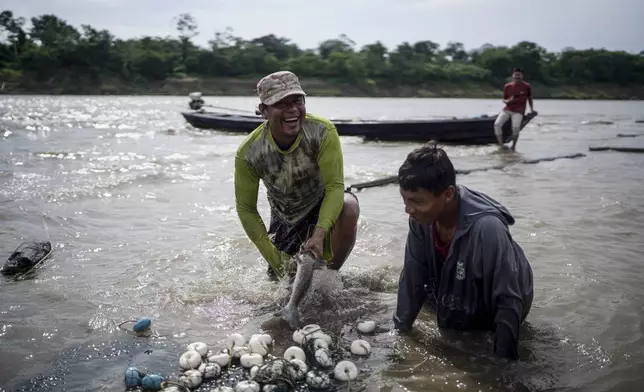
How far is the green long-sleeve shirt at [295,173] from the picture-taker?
13.6 feet

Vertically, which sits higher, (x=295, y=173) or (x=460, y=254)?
(x=295, y=173)

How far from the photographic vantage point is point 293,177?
4285mm

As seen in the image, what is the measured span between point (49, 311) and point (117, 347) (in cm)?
99

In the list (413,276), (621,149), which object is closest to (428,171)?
(413,276)

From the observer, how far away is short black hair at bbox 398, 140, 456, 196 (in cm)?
297

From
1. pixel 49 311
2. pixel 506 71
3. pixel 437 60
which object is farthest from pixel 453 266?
pixel 437 60

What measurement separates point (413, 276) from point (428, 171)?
2.82ft

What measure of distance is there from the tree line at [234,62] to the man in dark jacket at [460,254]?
76425mm

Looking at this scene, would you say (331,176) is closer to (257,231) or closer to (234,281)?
(257,231)

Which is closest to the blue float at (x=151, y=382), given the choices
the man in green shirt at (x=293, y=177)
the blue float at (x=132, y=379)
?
the blue float at (x=132, y=379)

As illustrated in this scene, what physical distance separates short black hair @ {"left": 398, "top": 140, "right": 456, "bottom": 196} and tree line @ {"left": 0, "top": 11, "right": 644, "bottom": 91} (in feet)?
251

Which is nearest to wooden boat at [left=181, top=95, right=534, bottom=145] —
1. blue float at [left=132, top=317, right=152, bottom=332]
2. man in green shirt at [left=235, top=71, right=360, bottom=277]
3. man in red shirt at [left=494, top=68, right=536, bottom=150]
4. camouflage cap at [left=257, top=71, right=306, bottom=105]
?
man in red shirt at [left=494, top=68, right=536, bottom=150]

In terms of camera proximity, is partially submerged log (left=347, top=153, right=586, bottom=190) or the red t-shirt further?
the red t-shirt

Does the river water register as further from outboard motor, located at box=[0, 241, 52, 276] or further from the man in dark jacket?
the man in dark jacket
